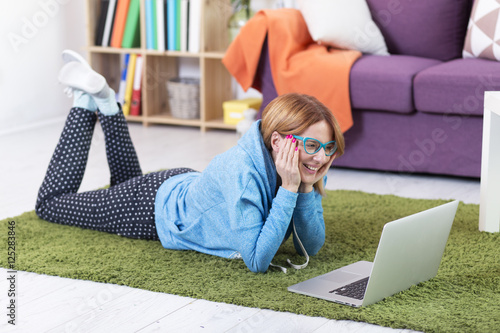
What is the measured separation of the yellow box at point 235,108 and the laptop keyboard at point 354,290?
2.05m

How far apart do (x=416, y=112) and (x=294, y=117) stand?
1.25m

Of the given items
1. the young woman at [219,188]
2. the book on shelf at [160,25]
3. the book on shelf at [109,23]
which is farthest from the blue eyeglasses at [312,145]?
the book on shelf at [109,23]

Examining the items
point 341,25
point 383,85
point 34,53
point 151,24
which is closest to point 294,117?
point 383,85

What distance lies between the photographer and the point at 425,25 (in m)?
3.10

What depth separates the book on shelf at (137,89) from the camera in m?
3.84

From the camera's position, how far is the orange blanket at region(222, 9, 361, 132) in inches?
110

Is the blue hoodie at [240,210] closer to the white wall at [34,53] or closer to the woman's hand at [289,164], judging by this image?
the woman's hand at [289,164]

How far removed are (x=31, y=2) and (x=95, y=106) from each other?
1.76m

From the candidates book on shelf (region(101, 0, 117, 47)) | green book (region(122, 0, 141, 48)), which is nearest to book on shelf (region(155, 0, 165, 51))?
green book (region(122, 0, 141, 48))

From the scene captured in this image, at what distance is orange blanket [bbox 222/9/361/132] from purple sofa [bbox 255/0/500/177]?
0.16 ft

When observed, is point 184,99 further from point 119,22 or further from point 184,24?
point 119,22

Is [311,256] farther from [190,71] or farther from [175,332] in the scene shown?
[190,71]

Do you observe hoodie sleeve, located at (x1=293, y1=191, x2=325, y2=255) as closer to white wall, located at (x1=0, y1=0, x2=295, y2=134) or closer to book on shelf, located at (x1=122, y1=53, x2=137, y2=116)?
white wall, located at (x1=0, y1=0, x2=295, y2=134)

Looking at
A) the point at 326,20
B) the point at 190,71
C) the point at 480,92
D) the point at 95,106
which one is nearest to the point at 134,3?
the point at 190,71
